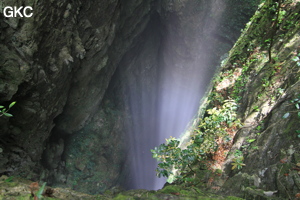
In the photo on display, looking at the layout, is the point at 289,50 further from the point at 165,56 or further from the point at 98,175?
the point at 165,56

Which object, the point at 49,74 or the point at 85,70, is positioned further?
the point at 85,70

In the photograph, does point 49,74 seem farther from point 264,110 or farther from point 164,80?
point 164,80

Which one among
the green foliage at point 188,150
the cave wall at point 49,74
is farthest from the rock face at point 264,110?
the cave wall at point 49,74

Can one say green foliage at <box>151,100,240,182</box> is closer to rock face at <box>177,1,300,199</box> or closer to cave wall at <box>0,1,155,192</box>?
rock face at <box>177,1,300,199</box>

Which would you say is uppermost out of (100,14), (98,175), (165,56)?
(165,56)

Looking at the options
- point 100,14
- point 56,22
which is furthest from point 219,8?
point 56,22

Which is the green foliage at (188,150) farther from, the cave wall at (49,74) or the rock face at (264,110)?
the cave wall at (49,74)

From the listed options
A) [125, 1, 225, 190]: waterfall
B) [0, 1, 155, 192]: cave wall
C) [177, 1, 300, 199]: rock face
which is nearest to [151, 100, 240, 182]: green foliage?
[177, 1, 300, 199]: rock face

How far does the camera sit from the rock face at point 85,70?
483cm

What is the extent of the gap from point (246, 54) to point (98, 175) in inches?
356

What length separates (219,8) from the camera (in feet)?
41.9

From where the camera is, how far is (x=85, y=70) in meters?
7.89

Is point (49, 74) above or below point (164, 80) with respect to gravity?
below

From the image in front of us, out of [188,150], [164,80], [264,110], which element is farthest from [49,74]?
[164,80]
